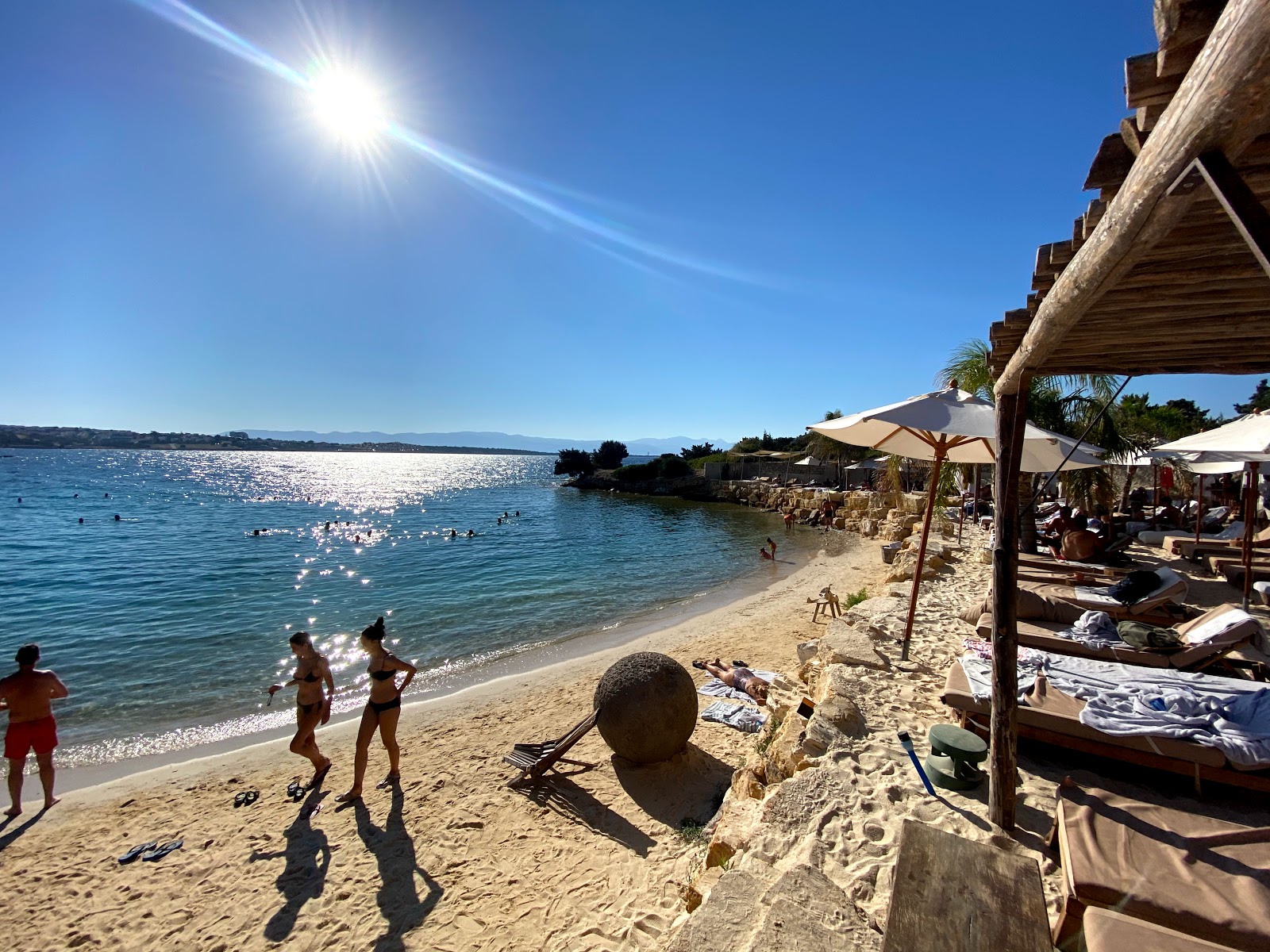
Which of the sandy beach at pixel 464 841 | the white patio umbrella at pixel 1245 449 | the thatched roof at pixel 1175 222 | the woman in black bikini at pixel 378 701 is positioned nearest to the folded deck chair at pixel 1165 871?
the sandy beach at pixel 464 841

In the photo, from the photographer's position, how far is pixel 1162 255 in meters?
2.29

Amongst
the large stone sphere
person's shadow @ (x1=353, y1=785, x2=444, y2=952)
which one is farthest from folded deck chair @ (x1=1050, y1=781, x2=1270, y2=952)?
person's shadow @ (x1=353, y1=785, x2=444, y2=952)

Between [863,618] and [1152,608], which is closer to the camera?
[1152,608]

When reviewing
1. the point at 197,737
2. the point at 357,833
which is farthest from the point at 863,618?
the point at 197,737

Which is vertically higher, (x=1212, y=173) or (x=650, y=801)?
(x=1212, y=173)

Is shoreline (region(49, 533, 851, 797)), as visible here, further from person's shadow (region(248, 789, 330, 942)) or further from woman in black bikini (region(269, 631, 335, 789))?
person's shadow (region(248, 789, 330, 942))

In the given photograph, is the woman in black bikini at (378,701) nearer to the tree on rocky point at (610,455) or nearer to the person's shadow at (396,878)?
the person's shadow at (396,878)

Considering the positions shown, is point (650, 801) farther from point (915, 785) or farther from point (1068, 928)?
point (1068, 928)

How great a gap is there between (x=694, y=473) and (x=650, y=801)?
49243mm

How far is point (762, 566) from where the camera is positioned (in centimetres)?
2031

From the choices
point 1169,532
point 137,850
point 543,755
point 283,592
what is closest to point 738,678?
point 543,755

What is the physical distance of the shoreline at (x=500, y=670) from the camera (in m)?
7.20

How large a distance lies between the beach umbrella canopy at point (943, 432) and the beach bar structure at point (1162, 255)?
0.97 metres

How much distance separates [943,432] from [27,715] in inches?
388
